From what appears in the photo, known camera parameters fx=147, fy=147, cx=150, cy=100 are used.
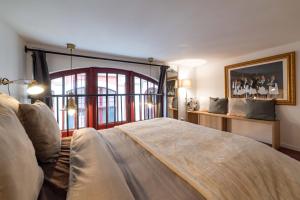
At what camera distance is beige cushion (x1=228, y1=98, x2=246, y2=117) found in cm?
318

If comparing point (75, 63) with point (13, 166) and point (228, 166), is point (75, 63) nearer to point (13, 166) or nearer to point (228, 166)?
point (13, 166)

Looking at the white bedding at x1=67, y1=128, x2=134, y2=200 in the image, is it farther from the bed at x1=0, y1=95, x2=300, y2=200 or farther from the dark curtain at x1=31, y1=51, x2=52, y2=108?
the dark curtain at x1=31, y1=51, x2=52, y2=108

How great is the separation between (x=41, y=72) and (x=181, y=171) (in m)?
2.53

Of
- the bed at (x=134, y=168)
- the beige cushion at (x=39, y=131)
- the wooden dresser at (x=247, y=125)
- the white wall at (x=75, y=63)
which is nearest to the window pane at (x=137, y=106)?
the white wall at (x=75, y=63)

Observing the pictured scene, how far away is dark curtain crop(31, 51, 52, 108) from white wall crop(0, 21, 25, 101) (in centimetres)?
16

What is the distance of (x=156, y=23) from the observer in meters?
1.78

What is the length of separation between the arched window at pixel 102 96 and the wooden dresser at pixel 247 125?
1492mm

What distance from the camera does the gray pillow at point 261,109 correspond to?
2.76 metres

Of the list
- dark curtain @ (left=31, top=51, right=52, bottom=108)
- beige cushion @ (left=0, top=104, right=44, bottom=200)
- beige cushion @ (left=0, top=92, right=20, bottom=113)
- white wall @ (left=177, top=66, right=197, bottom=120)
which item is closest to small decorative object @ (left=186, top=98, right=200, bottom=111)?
white wall @ (left=177, top=66, right=197, bottom=120)

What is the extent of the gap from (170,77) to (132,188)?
138 inches

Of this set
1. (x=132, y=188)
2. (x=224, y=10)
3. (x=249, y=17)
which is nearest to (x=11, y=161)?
(x=132, y=188)

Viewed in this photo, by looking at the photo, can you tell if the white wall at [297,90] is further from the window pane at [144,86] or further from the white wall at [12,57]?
the white wall at [12,57]

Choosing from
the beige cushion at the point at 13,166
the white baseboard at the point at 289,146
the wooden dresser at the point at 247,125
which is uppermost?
the beige cushion at the point at 13,166

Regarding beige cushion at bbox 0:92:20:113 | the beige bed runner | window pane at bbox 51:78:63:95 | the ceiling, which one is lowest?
the beige bed runner
